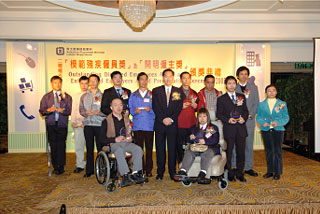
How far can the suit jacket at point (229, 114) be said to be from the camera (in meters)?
3.55

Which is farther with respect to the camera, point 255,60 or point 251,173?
point 255,60

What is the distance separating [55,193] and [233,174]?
2.44 metres

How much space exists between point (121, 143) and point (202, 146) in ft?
3.48

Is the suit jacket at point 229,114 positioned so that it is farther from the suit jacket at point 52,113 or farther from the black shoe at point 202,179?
the suit jacket at point 52,113

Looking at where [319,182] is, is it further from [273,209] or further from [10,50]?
[10,50]

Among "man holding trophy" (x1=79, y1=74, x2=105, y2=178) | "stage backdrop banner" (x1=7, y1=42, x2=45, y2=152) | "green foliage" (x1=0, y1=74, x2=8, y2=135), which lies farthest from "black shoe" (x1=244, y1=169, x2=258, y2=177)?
"green foliage" (x1=0, y1=74, x2=8, y2=135)

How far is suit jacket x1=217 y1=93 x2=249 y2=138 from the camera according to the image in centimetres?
355

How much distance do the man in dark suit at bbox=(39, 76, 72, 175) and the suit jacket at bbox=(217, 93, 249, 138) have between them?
8.06 feet

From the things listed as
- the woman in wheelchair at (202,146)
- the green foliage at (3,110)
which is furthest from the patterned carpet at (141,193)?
the green foliage at (3,110)

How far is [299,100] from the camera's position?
6469mm

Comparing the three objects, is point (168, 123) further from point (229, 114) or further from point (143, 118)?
point (229, 114)

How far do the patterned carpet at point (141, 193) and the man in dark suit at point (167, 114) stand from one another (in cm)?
39

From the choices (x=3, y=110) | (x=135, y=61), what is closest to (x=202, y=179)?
(x=135, y=61)

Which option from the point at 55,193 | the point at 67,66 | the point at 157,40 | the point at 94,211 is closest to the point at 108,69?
the point at 67,66
